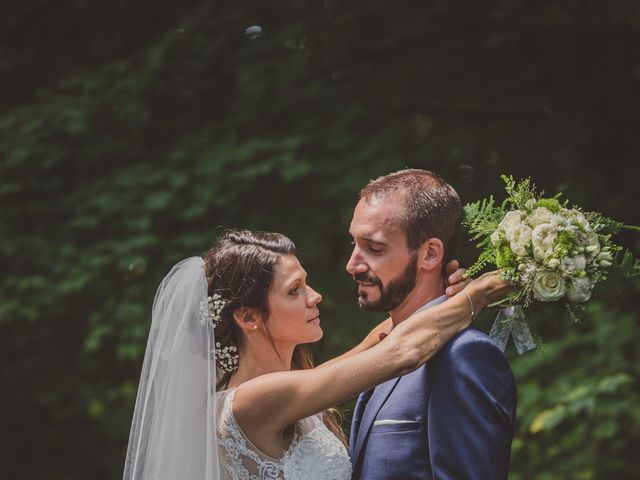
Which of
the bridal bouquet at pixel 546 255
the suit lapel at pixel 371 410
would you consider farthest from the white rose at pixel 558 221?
the suit lapel at pixel 371 410

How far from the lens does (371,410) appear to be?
3736mm

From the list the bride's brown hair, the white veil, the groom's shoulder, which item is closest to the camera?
the groom's shoulder

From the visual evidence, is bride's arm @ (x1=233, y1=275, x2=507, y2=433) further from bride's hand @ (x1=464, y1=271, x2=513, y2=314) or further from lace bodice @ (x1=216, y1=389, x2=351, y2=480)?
lace bodice @ (x1=216, y1=389, x2=351, y2=480)

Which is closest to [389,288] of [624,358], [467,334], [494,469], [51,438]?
[467,334]

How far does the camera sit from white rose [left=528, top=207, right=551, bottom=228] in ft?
11.3

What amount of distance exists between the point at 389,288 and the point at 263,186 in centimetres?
419

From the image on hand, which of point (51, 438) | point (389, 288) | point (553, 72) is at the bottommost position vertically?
point (51, 438)

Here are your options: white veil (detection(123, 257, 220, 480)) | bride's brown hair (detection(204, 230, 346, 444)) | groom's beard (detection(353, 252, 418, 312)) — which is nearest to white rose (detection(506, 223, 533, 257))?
groom's beard (detection(353, 252, 418, 312))

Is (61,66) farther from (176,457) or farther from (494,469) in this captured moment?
(494,469)

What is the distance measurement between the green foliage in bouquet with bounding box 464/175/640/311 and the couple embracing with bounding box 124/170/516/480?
112mm

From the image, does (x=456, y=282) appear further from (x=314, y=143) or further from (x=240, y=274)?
(x=314, y=143)

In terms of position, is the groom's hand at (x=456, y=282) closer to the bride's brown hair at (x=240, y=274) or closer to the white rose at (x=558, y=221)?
the white rose at (x=558, y=221)

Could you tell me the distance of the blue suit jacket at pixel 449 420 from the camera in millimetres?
3357

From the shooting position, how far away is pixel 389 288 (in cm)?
375
